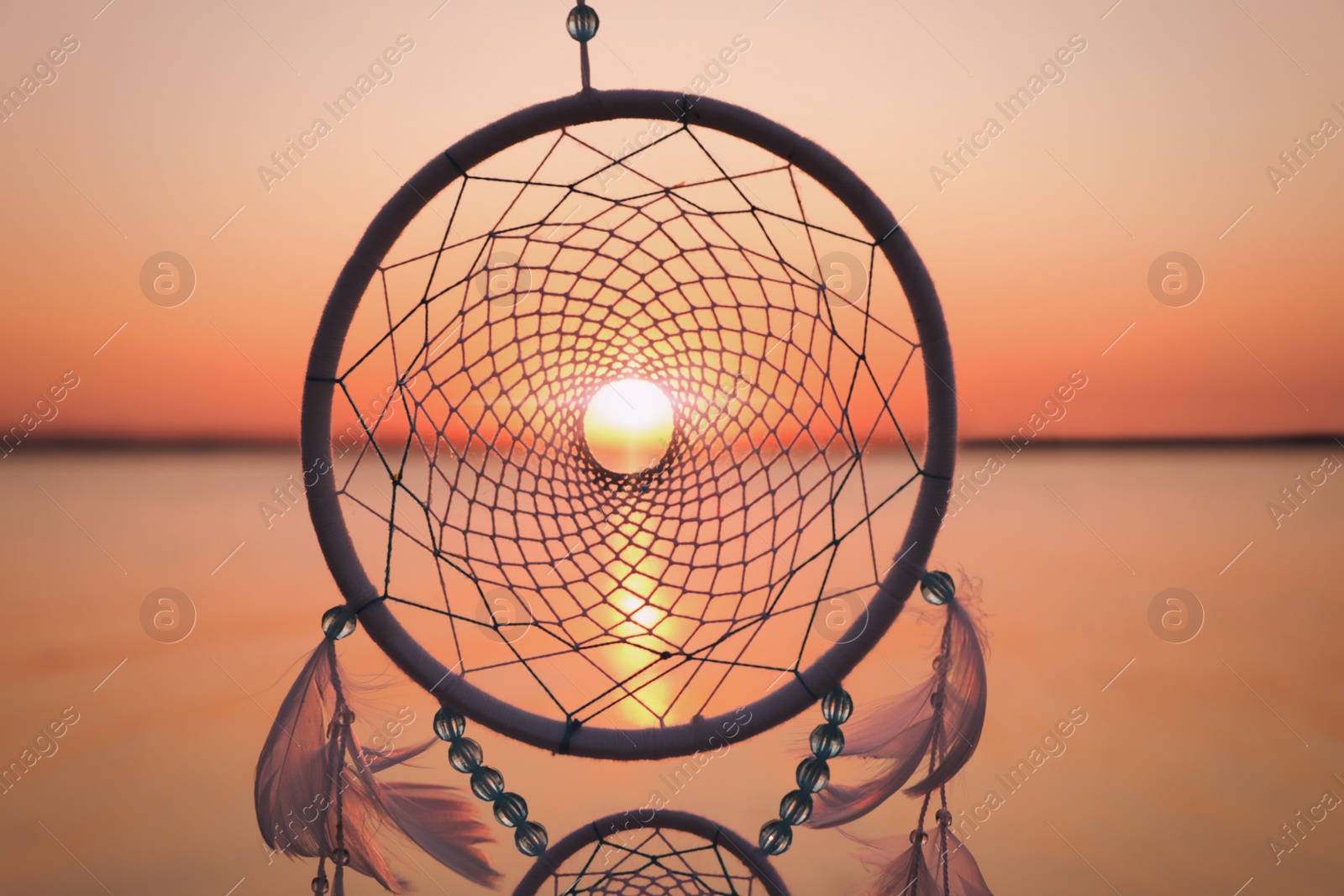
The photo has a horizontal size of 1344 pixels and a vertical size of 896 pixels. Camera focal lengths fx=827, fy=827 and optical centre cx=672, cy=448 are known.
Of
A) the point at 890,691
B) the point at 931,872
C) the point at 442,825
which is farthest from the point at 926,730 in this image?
the point at 890,691

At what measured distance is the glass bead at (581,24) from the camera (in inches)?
45.0

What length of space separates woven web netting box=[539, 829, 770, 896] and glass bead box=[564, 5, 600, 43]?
4.20 feet

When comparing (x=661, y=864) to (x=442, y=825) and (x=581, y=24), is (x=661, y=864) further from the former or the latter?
(x=581, y=24)

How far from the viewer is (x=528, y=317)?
4.76ft

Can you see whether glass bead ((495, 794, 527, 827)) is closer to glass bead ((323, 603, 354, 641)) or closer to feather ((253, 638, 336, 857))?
feather ((253, 638, 336, 857))

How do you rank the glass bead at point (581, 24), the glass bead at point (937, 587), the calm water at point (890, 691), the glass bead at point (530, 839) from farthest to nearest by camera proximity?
the calm water at point (890, 691) < the glass bead at point (530, 839) < the glass bead at point (937, 587) < the glass bead at point (581, 24)

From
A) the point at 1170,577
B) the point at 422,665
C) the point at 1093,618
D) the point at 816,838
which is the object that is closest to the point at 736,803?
the point at 816,838

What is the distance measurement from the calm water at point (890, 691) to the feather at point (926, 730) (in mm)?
148

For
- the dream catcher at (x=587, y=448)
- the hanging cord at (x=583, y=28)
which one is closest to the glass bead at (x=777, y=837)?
the dream catcher at (x=587, y=448)

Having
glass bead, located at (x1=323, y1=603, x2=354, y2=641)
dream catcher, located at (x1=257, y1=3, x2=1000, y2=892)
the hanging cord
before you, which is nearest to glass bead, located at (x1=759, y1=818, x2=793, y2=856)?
dream catcher, located at (x1=257, y1=3, x2=1000, y2=892)

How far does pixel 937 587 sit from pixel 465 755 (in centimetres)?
78

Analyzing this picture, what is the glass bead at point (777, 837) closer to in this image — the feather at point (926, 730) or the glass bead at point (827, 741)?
the feather at point (926, 730)

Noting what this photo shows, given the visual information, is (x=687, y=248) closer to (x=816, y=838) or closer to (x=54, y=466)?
(x=816, y=838)

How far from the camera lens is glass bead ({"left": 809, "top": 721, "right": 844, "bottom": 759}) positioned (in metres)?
1.29
